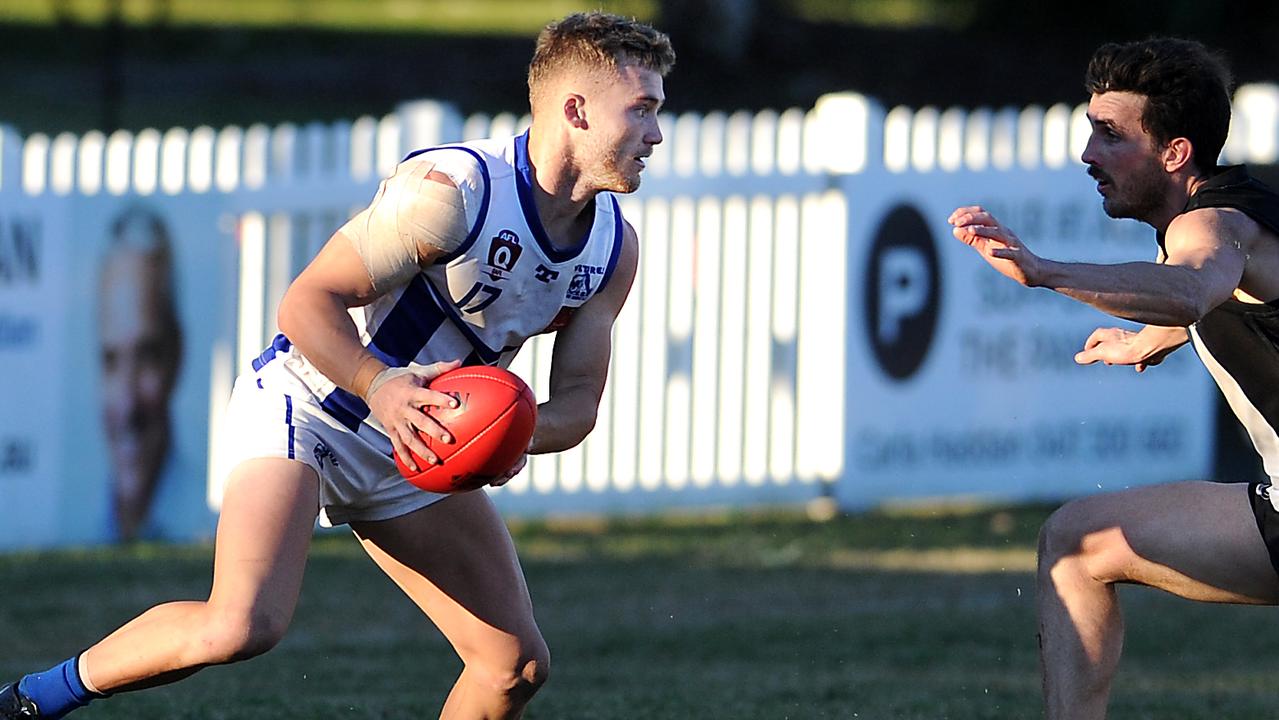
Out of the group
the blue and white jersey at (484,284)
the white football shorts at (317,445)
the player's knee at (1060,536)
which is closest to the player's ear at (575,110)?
the blue and white jersey at (484,284)

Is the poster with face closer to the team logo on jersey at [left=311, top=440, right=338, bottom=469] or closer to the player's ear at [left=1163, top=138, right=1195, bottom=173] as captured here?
the team logo on jersey at [left=311, top=440, right=338, bottom=469]

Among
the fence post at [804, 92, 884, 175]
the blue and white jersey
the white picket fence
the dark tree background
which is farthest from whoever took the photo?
the dark tree background

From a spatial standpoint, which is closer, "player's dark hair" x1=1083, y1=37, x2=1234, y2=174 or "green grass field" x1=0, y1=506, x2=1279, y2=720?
"player's dark hair" x1=1083, y1=37, x2=1234, y2=174

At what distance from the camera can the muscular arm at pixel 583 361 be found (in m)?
4.96

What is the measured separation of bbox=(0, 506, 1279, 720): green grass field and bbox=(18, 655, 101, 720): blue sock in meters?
1.49

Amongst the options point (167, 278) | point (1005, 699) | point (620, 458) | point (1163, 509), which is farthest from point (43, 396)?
point (1163, 509)

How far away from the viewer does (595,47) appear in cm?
479

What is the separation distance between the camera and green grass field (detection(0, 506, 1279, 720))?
22.5ft

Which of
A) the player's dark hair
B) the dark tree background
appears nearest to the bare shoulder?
the player's dark hair

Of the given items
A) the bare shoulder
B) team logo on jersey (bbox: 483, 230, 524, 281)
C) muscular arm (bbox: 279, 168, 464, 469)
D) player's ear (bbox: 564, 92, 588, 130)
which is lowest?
muscular arm (bbox: 279, 168, 464, 469)

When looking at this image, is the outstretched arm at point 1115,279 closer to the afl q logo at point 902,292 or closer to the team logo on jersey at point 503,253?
the team logo on jersey at point 503,253

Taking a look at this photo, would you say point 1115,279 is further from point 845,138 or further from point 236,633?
point 845,138

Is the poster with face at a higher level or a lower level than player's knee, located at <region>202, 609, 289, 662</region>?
higher

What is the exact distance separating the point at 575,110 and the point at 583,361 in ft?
2.11
